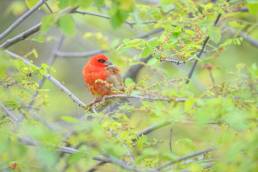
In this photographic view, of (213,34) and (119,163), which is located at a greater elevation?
(119,163)

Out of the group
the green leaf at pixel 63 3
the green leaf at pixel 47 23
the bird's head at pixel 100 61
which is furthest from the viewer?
the bird's head at pixel 100 61

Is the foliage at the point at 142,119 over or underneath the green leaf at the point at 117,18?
underneath

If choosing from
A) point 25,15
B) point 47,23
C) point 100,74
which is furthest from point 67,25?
point 100,74

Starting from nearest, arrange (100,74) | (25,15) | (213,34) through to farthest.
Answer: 1. (25,15)
2. (213,34)
3. (100,74)

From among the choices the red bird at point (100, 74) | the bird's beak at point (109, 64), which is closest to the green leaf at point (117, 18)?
the red bird at point (100, 74)

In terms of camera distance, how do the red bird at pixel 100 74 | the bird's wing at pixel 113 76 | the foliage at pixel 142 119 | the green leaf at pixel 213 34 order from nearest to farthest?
the foliage at pixel 142 119
the green leaf at pixel 213 34
the bird's wing at pixel 113 76
the red bird at pixel 100 74

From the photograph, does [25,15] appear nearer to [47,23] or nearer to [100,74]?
[47,23]

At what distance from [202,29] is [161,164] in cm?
177

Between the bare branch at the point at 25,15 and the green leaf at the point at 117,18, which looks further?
the bare branch at the point at 25,15

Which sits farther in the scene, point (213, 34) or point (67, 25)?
point (213, 34)

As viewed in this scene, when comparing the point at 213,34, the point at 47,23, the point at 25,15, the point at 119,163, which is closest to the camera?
the point at 119,163

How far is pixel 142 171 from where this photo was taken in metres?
3.65

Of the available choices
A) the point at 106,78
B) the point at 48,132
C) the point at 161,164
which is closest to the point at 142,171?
the point at 161,164

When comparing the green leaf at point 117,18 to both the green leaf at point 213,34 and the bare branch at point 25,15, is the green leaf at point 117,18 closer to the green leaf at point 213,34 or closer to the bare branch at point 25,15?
the bare branch at point 25,15
